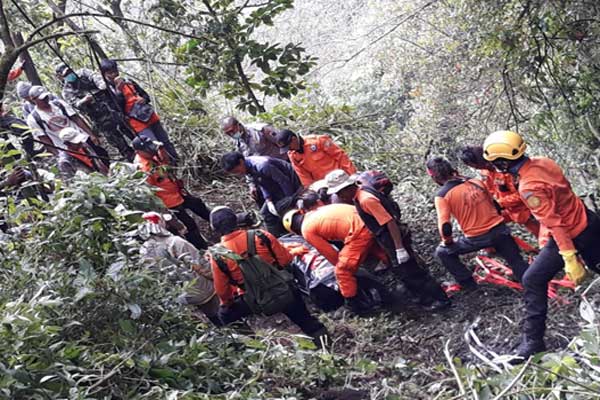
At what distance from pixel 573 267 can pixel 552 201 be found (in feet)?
1.51

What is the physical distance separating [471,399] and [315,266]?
3.74m

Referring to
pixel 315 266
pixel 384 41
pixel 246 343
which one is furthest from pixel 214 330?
pixel 384 41

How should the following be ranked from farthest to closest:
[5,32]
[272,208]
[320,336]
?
[272,208], [320,336], [5,32]

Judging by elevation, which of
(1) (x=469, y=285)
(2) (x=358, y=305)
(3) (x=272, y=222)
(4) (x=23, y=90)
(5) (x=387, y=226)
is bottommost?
(1) (x=469, y=285)

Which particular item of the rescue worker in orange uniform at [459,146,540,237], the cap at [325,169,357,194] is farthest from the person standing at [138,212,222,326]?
the rescue worker in orange uniform at [459,146,540,237]

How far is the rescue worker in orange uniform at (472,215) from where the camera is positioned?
5.94 m

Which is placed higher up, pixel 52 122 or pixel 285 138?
pixel 52 122

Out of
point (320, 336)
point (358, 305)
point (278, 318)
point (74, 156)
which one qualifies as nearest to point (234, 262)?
point (320, 336)

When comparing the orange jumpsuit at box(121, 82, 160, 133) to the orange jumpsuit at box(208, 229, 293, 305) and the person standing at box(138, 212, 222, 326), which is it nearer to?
the person standing at box(138, 212, 222, 326)

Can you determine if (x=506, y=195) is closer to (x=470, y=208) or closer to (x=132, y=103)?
(x=470, y=208)

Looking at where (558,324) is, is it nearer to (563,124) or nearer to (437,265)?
(437,265)

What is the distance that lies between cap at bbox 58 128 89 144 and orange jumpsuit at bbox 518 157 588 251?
492 centimetres

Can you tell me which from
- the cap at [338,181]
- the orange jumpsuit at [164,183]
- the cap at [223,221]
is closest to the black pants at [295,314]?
the cap at [223,221]

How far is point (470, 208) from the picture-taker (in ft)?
19.5
